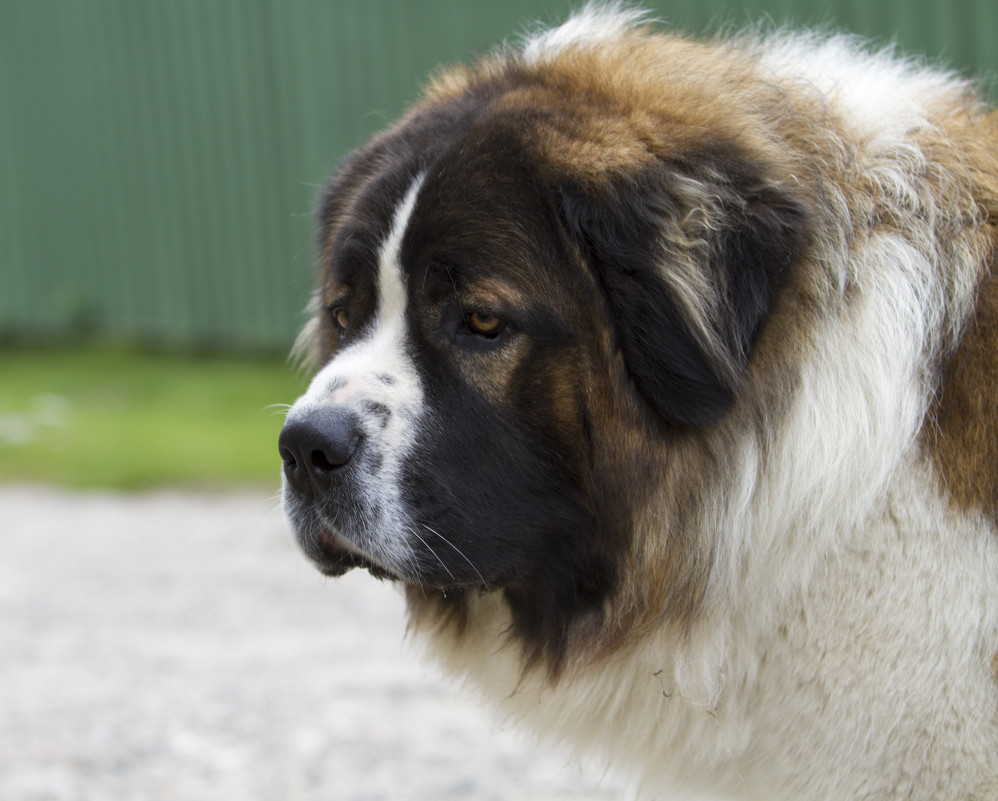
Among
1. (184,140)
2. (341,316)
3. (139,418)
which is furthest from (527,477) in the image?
(184,140)

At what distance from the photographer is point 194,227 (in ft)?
39.7

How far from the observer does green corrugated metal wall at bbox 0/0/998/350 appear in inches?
428

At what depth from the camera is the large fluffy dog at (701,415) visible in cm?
225

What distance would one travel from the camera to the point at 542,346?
94.3 inches

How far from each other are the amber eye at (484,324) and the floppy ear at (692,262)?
10.3 inches

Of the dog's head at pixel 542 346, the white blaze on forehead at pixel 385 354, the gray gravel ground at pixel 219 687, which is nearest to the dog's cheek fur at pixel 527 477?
the dog's head at pixel 542 346

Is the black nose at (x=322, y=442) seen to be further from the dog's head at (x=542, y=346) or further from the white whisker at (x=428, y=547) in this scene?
the white whisker at (x=428, y=547)

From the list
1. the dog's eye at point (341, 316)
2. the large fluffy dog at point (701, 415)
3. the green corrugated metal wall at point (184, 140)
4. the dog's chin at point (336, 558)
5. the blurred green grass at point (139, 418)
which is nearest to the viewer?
the large fluffy dog at point (701, 415)

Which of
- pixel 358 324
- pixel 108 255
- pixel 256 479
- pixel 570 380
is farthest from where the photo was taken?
pixel 108 255

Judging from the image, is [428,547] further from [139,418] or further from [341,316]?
[139,418]

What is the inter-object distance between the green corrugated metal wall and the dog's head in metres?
7.50

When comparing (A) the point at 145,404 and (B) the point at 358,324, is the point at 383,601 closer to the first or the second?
(B) the point at 358,324

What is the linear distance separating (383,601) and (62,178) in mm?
9072

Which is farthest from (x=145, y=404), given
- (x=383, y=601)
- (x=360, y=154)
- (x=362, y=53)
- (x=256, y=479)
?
(x=360, y=154)
